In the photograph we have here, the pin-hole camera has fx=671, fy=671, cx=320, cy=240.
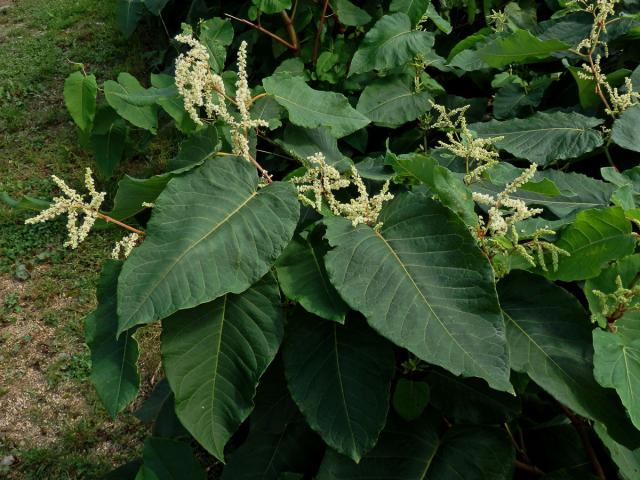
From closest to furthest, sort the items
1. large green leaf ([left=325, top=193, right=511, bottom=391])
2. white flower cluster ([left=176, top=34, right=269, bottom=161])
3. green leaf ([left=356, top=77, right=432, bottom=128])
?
large green leaf ([left=325, top=193, right=511, bottom=391])
white flower cluster ([left=176, top=34, right=269, bottom=161])
green leaf ([left=356, top=77, right=432, bottom=128])

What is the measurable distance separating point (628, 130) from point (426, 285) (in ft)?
3.26

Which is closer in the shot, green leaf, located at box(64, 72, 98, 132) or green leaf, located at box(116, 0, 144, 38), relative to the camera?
green leaf, located at box(64, 72, 98, 132)

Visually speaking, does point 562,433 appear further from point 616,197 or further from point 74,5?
point 74,5

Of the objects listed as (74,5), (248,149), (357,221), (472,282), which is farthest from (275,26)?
(74,5)

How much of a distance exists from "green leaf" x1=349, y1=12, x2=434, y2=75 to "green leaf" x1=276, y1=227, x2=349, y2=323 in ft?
3.74

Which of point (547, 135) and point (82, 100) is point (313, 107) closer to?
point (547, 135)

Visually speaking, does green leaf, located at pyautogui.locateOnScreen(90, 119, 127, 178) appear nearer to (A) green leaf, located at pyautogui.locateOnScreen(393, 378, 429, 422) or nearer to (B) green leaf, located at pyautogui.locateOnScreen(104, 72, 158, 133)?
(B) green leaf, located at pyautogui.locateOnScreen(104, 72, 158, 133)

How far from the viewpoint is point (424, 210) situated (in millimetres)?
1535

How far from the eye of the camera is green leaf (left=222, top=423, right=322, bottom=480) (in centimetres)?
185

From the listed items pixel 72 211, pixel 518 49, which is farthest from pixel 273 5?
pixel 72 211

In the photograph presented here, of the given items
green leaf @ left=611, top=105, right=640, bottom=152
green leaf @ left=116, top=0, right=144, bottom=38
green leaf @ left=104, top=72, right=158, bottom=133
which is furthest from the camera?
green leaf @ left=116, top=0, right=144, bottom=38

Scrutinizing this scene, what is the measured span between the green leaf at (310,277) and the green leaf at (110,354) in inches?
14.9

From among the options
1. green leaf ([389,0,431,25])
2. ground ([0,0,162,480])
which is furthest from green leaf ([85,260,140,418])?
green leaf ([389,0,431,25])

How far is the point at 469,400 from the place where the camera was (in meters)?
1.68
